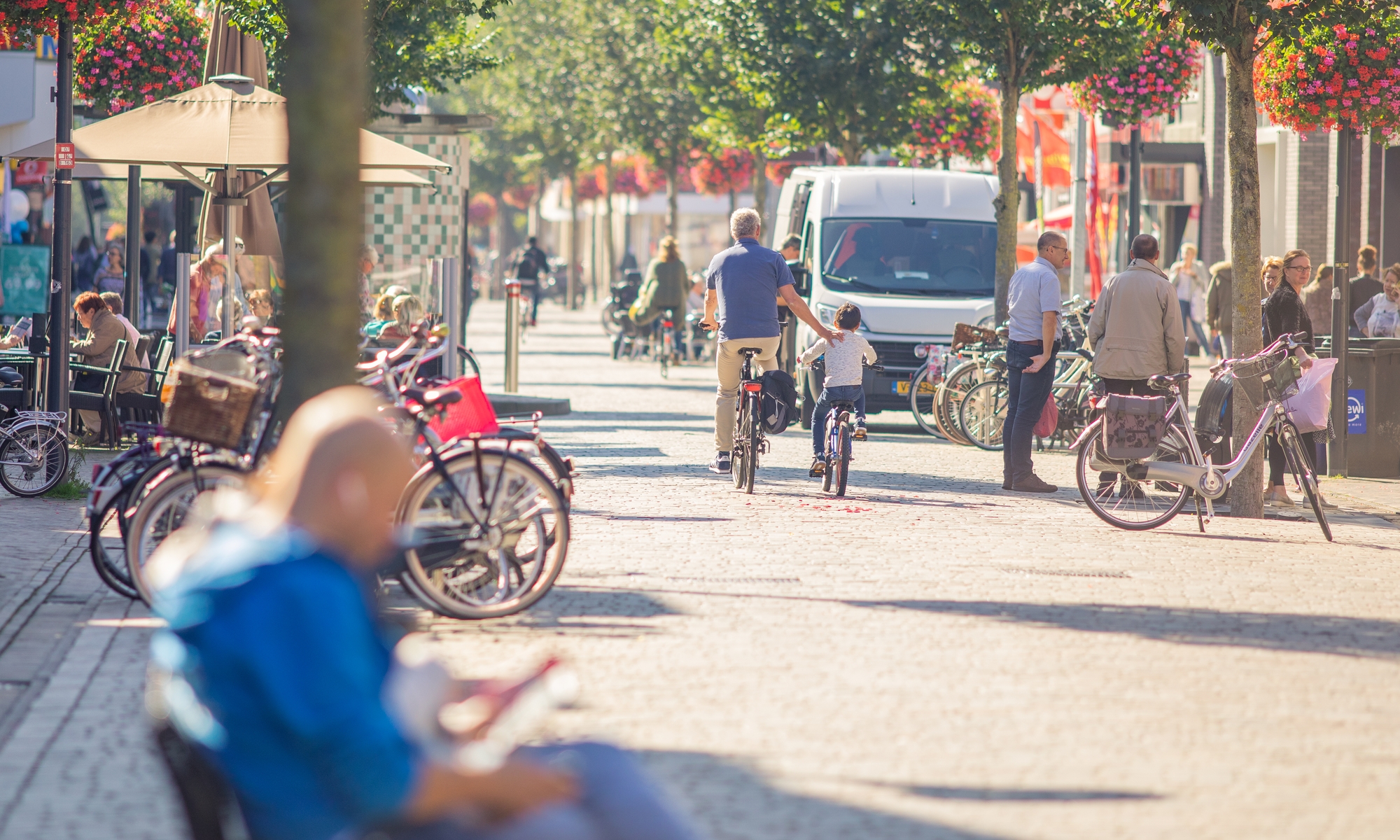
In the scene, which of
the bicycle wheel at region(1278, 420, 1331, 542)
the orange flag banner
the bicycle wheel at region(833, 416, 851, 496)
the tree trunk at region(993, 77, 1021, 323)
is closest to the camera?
the bicycle wheel at region(1278, 420, 1331, 542)

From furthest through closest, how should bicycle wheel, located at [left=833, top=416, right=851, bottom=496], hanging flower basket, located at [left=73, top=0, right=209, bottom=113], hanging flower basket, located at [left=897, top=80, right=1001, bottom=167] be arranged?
hanging flower basket, located at [left=897, top=80, right=1001, bottom=167] → hanging flower basket, located at [left=73, top=0, right=209, bottom=113] → bicycle wheel, located at [left=833, top=416, right=851, bottom=496]

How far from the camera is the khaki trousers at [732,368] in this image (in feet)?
40.7

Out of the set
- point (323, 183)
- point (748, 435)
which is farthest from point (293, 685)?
point (748, 435)

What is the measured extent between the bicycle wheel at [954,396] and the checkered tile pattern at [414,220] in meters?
7.28

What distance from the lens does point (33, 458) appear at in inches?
451

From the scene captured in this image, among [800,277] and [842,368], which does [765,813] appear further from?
[800,277]

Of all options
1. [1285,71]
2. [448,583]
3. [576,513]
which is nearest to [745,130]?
[1285,71]

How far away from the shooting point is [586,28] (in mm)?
43781

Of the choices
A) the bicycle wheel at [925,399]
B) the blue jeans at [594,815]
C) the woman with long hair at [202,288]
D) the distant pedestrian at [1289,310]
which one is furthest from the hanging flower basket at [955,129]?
the blue jeans at [594,815]

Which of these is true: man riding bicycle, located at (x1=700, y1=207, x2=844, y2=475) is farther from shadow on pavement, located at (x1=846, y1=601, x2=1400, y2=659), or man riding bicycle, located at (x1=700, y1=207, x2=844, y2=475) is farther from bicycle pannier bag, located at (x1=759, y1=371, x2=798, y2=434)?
shadow on pavement, located at (x1=846, y1=601, x2=1400, y2=659)

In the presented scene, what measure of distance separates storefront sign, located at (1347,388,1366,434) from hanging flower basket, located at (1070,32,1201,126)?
5.72m

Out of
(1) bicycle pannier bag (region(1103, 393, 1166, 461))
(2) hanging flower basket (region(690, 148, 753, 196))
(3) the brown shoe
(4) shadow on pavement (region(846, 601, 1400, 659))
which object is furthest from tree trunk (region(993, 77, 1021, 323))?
(2) hanging flower basket (region(690, 148, 753, 196))

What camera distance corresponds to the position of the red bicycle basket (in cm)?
783

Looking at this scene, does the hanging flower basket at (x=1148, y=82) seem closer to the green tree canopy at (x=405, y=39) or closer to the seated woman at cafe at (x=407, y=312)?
the green tree canopy at (x=405, y=39)
